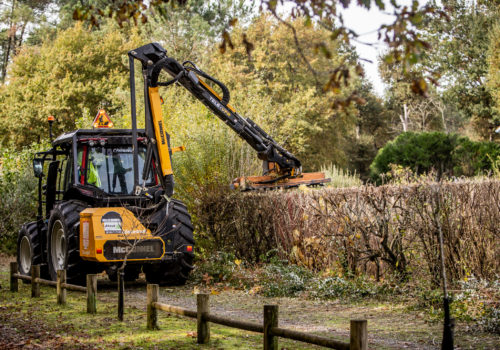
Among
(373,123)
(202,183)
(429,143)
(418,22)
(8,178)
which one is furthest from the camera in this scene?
(373,123)

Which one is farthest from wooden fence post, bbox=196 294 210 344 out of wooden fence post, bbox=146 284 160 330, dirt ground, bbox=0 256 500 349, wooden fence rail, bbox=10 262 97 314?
wooden fence rail, bbox=10 262 97 314

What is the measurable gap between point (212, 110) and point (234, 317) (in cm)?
578

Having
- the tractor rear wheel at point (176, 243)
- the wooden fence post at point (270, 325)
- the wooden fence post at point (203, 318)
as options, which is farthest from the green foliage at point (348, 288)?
the wooden fence post at point (270, 325)

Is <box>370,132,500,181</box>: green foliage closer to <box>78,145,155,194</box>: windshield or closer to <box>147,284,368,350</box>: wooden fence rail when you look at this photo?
<box>78,145,155,194</box>: windshield

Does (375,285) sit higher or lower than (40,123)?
lower

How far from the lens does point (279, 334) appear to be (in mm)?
6156

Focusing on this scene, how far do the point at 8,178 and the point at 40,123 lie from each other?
14.7m

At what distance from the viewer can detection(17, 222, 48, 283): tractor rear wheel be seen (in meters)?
13.8

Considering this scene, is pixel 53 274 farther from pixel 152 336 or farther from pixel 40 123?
pixel 40 123

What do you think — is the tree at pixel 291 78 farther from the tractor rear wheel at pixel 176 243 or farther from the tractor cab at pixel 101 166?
the tractor rear wheel at pixel 176 243

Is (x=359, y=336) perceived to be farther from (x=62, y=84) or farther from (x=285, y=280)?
(x=62, y=84)

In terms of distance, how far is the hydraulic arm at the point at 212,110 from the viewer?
12602 millimetres

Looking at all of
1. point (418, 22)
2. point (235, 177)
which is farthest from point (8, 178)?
point (418, 22)

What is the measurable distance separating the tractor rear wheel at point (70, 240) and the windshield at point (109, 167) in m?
0.57
